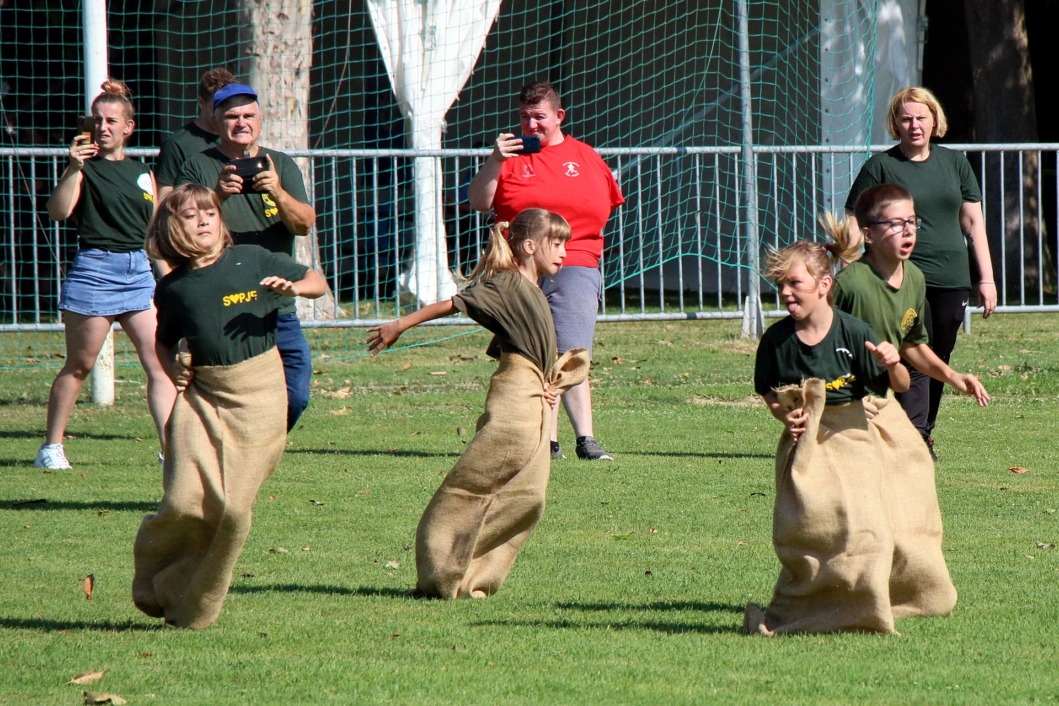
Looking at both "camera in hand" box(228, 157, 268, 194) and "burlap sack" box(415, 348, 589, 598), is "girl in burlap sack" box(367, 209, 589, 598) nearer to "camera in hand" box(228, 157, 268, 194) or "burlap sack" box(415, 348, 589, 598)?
"burlap sack" box(415, 348, 589, 598)

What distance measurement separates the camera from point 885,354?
4.48 meters

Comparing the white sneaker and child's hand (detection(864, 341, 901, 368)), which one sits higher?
child's hand (detection(864, 341, 901, 368))

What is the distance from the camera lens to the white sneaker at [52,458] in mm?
7918

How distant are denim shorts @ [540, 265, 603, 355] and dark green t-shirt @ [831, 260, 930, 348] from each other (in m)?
2.87

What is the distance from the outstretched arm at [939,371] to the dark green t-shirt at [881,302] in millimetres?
43

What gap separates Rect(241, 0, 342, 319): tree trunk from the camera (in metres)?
13.5

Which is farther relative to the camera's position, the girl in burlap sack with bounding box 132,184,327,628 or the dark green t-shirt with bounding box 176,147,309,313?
the dark green t-shirt with bounding box 176,147,309,313

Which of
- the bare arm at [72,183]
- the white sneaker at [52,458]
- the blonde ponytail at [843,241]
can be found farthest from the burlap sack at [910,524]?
the white sneaker at [52,458]

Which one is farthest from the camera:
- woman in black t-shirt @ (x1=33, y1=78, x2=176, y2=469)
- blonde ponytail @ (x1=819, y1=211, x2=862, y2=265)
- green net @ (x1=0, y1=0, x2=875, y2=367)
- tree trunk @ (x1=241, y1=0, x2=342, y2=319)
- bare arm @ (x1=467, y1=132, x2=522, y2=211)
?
green net @ (x1=0, y1=0, x2=875, y2=367)

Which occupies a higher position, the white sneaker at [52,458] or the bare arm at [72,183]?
the bare arm at [72,183]

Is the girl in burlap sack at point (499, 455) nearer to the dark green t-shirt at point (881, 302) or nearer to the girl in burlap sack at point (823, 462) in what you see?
the girl in burlap sack at point (823, 462)

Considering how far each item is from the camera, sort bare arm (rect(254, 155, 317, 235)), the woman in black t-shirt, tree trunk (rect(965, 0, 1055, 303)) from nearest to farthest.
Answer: bare arm (rect(254, 155, 317, 235)), the woman in black t-shirt, tree trunk (rect(965, 0, 1055, 303))

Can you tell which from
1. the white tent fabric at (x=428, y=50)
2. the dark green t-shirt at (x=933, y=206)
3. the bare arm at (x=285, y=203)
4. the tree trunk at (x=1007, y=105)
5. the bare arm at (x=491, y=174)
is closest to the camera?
the bare arm at (x=285, y=203)

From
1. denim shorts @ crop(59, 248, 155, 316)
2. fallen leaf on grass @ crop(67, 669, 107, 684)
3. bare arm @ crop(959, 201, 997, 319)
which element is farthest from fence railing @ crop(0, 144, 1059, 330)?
fallen leaf on grass @ crop(67, 669, 107, 684)
